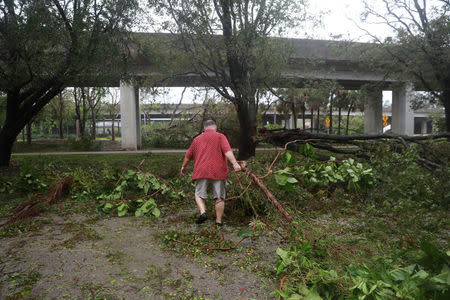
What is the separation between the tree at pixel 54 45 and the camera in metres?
7.95

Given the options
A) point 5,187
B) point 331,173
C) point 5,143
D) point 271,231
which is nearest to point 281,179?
point 271,231

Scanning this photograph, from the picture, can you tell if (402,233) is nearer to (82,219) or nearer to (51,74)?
(82,219)

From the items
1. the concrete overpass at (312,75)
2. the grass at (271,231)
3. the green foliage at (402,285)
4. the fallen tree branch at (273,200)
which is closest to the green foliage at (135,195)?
the grass at (271,231)

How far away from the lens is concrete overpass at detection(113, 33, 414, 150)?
11680mm

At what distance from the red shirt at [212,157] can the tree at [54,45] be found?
5.85 metres

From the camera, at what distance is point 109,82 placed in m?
10.6

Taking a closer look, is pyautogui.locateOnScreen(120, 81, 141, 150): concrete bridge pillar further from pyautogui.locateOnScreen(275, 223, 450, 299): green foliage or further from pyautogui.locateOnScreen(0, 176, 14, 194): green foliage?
pyautogui.locateOnScreen(275, 223, 450, 299): green foliage

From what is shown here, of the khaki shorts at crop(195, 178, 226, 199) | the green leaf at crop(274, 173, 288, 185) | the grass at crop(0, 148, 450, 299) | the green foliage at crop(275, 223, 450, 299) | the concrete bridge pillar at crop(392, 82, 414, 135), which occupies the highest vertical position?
the concrete bridge pillar at crop(392, 82, 414, 135)

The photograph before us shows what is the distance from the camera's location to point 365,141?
741 centimetres

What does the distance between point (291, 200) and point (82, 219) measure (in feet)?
11.3

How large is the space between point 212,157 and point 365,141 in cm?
439

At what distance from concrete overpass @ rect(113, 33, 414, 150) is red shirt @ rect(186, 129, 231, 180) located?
21.9 feet

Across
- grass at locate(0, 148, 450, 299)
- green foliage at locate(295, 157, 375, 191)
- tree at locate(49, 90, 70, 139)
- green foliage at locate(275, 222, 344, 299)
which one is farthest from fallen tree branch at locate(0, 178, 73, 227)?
tree at locate(49, 90, 70, 139)

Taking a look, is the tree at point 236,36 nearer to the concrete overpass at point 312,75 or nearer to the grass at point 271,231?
the concrete overpass at point 312,75
